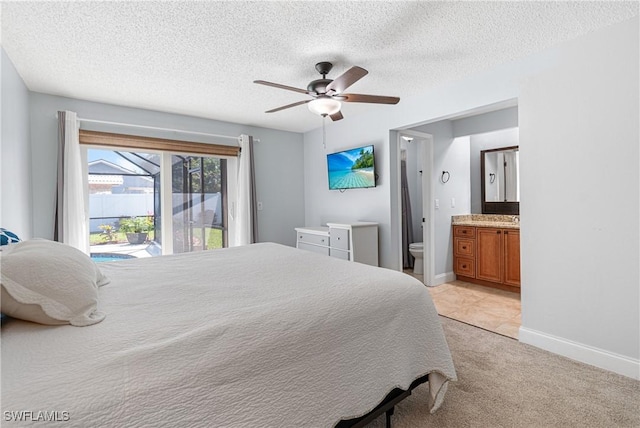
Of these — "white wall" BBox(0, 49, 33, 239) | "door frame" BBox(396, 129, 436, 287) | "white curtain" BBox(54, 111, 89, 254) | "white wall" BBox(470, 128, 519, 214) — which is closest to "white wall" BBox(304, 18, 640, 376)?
"door frame" BBox(396, 129, 436, 287)

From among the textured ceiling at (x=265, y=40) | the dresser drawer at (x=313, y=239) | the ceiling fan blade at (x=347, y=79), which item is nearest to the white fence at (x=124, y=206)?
the textured ceiling at (x=265, y=40)

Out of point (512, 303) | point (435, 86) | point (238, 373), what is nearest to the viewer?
point (238, 373)

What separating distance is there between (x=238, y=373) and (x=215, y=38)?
2.21 m

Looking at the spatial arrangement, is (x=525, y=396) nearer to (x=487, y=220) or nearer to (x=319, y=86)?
(x=319, y=86)

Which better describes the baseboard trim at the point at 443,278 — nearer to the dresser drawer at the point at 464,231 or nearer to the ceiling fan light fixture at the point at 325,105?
the dresser drawer at the point at 464,231

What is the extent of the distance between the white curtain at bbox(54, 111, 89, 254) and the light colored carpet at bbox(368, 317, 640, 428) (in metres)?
3.58

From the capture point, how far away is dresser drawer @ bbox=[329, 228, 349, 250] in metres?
3.81

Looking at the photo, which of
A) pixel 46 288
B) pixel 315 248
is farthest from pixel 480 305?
pixel 46 288

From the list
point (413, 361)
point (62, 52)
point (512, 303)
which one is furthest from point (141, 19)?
point (512, 303)

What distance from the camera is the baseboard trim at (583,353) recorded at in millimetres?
2041

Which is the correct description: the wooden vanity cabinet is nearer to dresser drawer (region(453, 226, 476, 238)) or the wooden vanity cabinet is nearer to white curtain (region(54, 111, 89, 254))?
dresser drawer (region(453, 226, 476, 238))

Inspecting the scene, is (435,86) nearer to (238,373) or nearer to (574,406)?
(574,406)

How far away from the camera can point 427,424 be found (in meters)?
1.62

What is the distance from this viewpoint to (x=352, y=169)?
4297 mm
